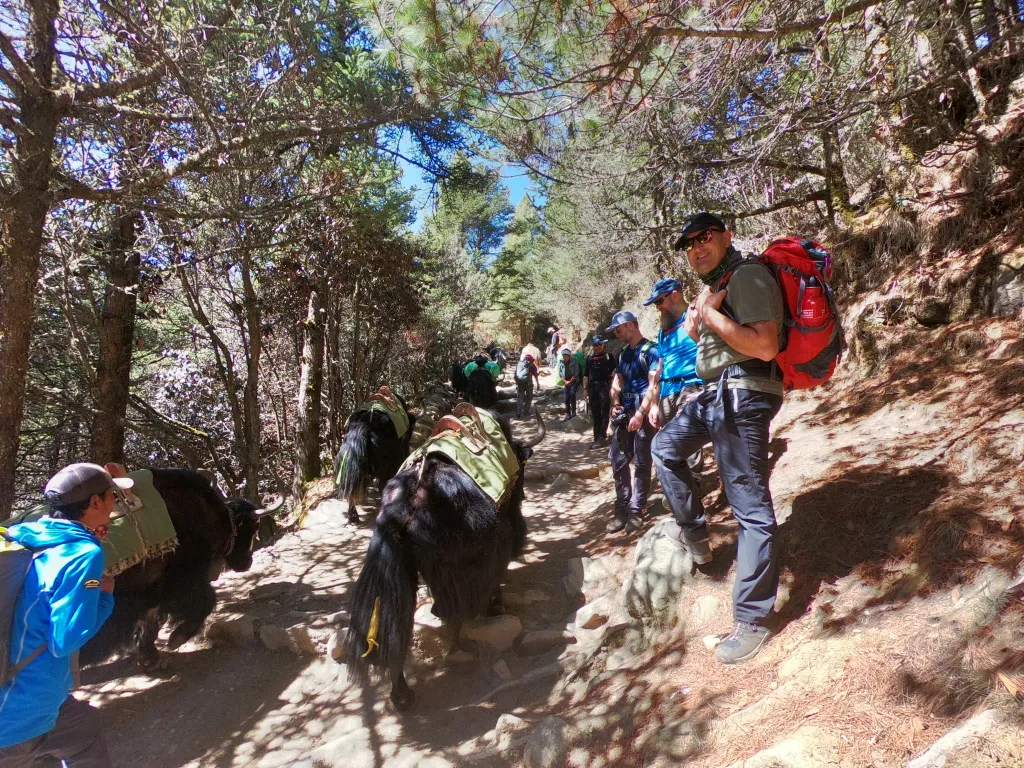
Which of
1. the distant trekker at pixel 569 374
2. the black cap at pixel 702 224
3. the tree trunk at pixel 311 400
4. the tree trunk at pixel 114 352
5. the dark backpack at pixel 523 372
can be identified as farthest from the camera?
the dark backpack at pixel 523 372

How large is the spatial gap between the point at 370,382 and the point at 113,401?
20.6ft

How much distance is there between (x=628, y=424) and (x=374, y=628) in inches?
90.9

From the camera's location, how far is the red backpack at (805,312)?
2105 mm

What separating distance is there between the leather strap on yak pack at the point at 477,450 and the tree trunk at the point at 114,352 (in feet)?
10.5

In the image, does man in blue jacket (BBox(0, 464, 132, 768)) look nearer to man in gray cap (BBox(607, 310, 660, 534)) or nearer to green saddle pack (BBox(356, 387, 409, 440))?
man in gray cap (BBox(607, 310, 660, 534))

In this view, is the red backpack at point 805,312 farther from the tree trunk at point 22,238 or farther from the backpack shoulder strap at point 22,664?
the tree trunk at point 22,238

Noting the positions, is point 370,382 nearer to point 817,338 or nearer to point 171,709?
point 171,709

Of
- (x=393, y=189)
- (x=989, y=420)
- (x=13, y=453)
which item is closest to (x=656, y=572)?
(x=989, y=420)

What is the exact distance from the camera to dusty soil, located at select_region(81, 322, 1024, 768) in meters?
1.65

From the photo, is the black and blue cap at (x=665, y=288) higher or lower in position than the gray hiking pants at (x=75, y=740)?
higher

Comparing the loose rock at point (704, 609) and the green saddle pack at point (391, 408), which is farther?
the green saddle pack at point (391, 408)

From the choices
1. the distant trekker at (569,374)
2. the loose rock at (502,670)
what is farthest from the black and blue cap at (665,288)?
the distant trekker at (569,374)

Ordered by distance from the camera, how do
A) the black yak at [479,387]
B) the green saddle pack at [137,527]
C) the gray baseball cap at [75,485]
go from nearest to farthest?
the gray baseball cap at [75,485] → the green saddle pack at [137,527] → the black yak at [479,387]

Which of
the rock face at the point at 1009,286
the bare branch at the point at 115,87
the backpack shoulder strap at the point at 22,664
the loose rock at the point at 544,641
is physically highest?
the bare branch at the point at 115,87
